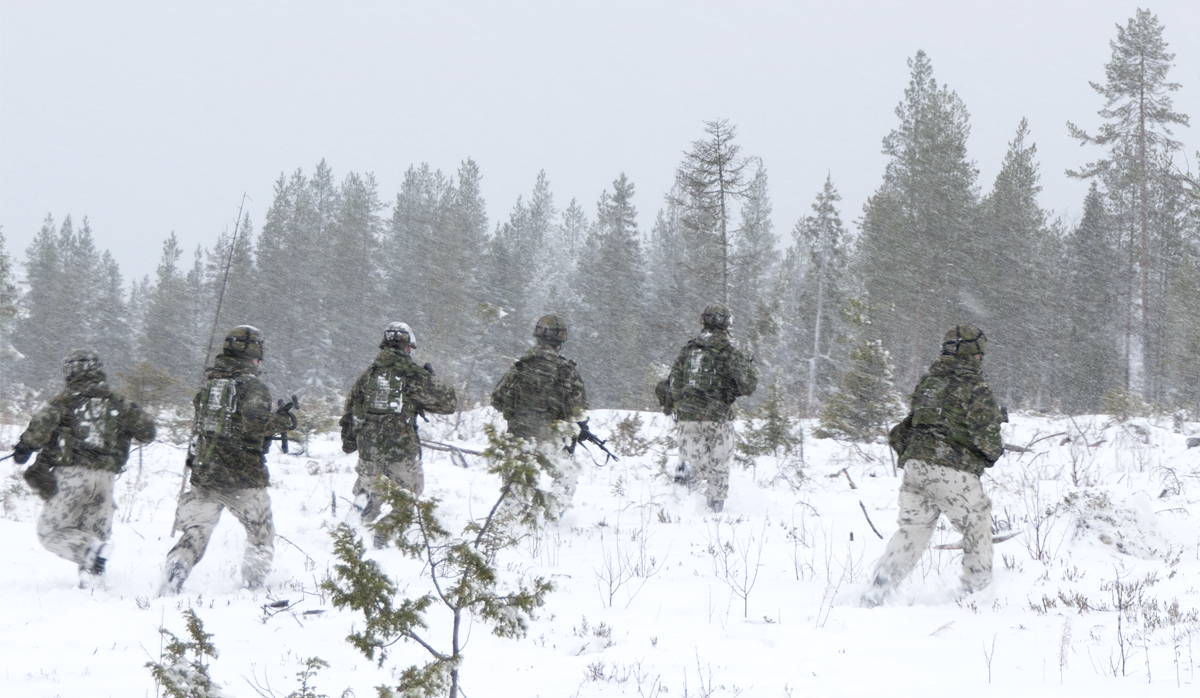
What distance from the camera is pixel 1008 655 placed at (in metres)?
3.71

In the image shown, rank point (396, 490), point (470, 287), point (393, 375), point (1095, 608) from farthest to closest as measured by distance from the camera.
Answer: point (470, 287) < point (393, 375) < point (1095, 608) < point (396, 490)

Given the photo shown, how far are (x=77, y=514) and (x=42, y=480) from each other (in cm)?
34

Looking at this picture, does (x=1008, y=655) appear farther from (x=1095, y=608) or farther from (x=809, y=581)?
(x=809, y=581)

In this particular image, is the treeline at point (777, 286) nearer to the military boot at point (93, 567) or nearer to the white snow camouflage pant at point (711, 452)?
the military boot at point (93, 567)

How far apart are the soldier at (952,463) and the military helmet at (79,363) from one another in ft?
18.9

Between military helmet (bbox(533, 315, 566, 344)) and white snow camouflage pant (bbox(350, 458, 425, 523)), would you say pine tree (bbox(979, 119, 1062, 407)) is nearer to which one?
military helmet (bbox(533, 315, 566, 344))

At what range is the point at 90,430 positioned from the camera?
550 cm

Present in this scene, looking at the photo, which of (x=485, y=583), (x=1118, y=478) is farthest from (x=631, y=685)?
(x=1118, y=478)

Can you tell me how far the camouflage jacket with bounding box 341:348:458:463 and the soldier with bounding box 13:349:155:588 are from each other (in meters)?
1.71

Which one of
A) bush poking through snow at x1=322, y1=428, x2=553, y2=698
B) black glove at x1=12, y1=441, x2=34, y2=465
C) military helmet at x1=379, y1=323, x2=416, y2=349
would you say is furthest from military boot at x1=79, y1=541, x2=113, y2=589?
bush poking through snow at x1=322, y1=428, x2=553, y2=698

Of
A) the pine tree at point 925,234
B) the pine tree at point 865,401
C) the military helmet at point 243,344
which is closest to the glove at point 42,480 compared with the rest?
the military helmet at point 243,344

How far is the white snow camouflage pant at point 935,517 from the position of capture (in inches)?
190

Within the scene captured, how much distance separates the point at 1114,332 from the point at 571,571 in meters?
32.0

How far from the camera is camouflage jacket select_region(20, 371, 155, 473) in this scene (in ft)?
17.8
